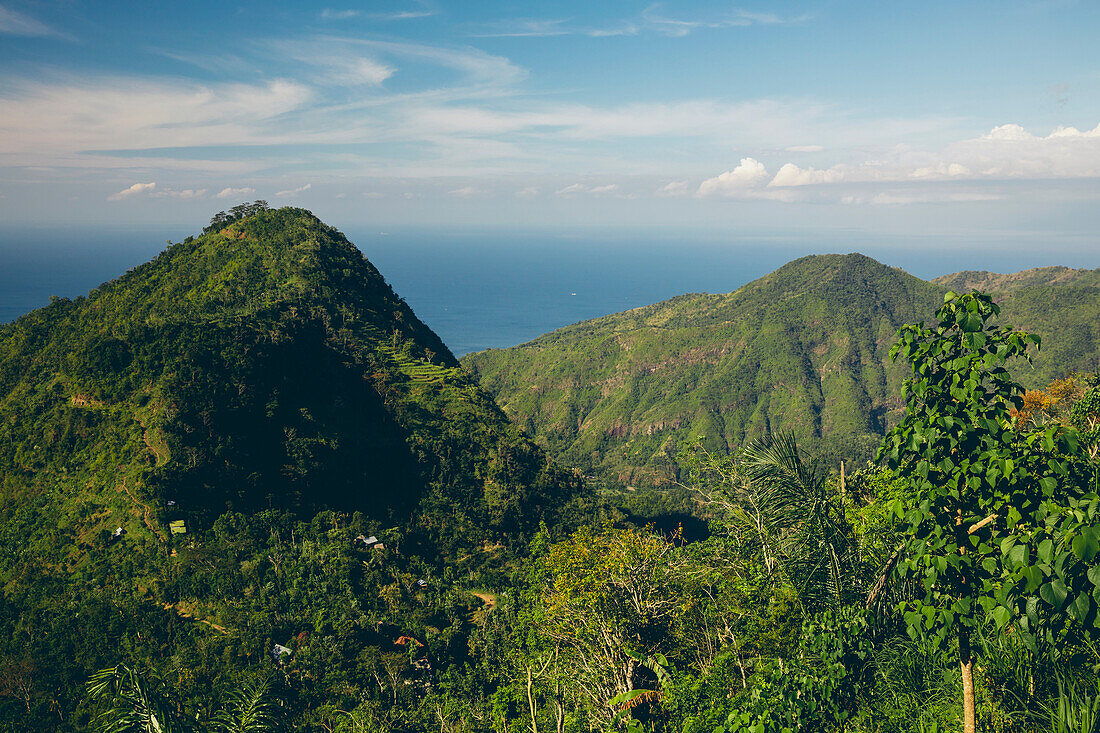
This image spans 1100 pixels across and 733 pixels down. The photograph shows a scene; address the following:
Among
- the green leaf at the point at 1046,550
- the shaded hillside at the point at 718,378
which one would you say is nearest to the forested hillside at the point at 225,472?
the green leaf at the point at 1046,550

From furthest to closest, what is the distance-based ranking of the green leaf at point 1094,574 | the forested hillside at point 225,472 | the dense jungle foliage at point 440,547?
the forested hillside at point 225,472 < the dense jungle foliage at point 440,547 < the green leaf at point 1094,574

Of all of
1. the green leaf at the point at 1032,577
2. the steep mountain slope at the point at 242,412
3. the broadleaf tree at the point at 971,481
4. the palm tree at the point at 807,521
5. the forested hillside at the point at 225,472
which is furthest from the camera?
the steep mountain slope at the point at 242,412

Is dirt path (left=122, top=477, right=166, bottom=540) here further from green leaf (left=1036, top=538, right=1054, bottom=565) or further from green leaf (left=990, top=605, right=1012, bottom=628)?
green leaf (left=1036, top=538, right=1054, bottom=565)

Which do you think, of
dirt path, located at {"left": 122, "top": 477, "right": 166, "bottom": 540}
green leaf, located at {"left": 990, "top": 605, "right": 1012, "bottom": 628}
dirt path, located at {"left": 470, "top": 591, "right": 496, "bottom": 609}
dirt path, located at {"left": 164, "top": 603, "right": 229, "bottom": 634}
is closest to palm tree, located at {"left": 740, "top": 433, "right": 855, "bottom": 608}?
green leaf, located at {"left": 990, "top": 605, "right": 1012, "bottom": 628}

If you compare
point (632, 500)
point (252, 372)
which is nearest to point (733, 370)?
point (632, 500)

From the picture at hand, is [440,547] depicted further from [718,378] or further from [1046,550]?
[718,378]

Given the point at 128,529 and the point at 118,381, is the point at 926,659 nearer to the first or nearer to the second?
→ the point at 128,529

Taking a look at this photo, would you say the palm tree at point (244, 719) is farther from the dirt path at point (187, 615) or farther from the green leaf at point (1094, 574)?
the dirt path at point (187, 615)
